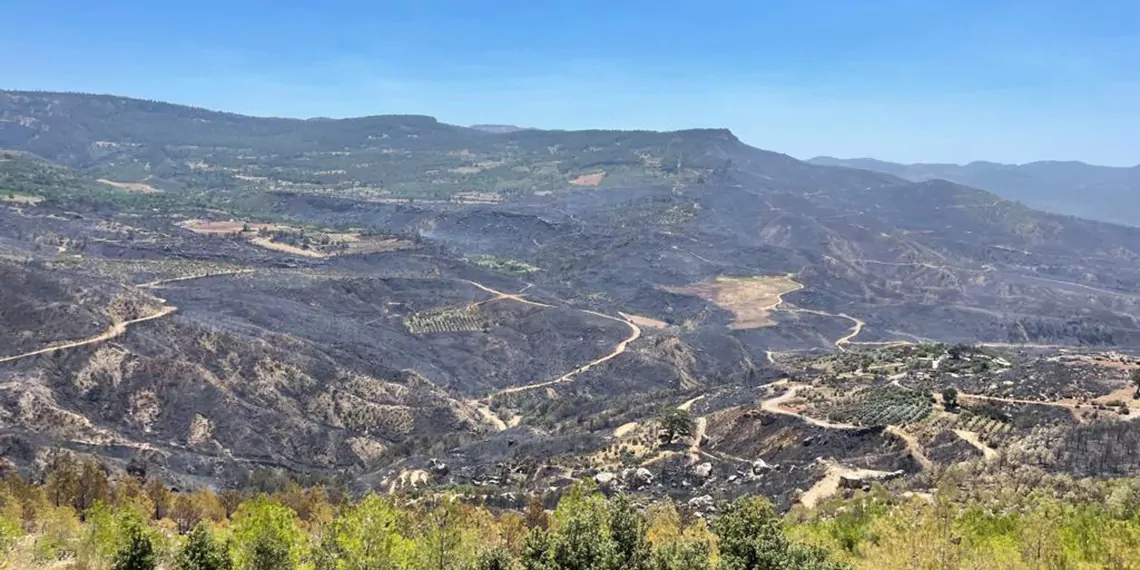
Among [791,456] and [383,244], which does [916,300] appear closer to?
[383,244]

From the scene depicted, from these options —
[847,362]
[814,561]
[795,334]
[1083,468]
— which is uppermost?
[814,561]

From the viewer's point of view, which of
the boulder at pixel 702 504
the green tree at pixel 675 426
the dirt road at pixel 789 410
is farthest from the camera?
the green tree at pixel 675 426

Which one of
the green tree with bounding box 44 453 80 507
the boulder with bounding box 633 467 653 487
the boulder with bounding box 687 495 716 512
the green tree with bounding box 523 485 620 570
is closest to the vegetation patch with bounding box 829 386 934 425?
the boulder with bounding box 687 495 716 512

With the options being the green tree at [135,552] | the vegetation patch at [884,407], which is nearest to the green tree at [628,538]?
the green tree at [135,552]

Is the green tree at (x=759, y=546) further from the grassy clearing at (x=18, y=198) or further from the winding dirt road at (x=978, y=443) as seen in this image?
the grassy clearing at (x=18, y=198)

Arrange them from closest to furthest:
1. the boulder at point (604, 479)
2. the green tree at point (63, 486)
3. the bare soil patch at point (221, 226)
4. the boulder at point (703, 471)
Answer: the green tree at point (63, 486), the boulder at point (604, 479), the boulder at point (703, 471), the bare soil patch at point (221, 226)

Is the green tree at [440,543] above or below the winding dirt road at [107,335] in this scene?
above

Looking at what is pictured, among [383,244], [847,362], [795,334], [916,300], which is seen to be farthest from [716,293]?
[847,362]
